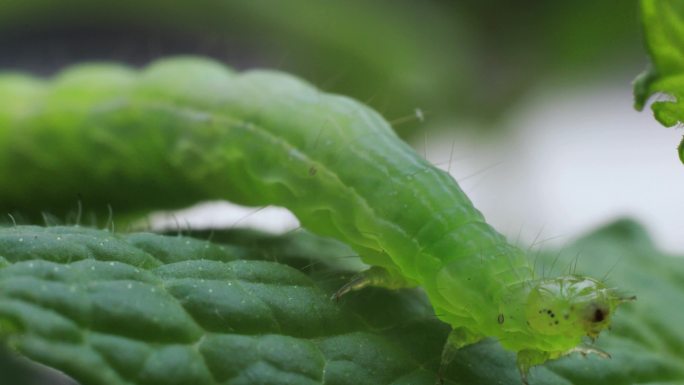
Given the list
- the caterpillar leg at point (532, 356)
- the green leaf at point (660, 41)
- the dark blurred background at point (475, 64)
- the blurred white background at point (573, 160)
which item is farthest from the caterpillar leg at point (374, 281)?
the blurred white background at point (573, 160)

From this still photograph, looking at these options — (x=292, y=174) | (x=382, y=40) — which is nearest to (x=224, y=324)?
(x=292, y=174)

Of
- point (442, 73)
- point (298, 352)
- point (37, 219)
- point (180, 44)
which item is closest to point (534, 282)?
point (298, 352)

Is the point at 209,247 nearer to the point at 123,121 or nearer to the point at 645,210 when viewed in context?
the point at 123,121

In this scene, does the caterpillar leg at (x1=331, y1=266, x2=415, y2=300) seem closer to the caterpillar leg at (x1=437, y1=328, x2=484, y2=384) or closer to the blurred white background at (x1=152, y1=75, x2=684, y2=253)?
the caterpillar leg at (x1=437, y1=328, x2=484, y2=384)

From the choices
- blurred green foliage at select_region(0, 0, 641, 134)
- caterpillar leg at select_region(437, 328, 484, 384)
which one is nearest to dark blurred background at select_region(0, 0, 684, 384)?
blurred green foliage at select_region(0, 0, 641, 134)

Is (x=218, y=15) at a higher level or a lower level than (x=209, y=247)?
higher

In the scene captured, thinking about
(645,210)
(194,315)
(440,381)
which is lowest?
(440,381)

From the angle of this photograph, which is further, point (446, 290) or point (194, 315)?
point (446, 290)

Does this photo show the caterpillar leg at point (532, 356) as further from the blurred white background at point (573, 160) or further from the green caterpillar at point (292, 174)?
the blurred white background at point (573, 160)
